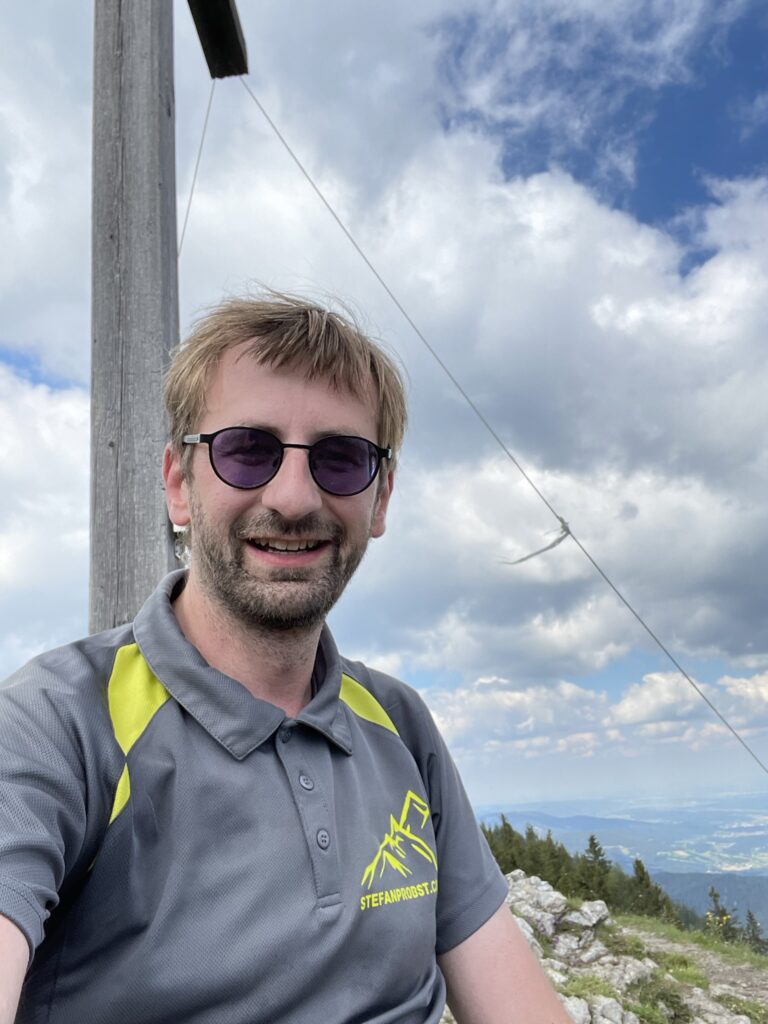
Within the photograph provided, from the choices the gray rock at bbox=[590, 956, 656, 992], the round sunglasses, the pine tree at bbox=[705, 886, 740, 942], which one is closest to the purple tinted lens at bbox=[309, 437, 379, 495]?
the round sunglasses

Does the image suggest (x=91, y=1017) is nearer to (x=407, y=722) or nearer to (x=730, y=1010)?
(x=407, y=722)

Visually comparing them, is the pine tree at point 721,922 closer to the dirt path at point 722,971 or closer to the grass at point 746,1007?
the dirt path at point 722,971

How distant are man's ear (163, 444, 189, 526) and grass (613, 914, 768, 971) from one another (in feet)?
25.0

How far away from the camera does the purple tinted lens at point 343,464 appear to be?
1.90 metres

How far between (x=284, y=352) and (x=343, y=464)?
0.28m

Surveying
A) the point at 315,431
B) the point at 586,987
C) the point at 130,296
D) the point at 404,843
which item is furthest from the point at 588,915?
the point at 315,431

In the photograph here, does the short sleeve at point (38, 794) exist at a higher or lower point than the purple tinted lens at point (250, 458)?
lower

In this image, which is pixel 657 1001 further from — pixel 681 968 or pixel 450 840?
pixel 450 840

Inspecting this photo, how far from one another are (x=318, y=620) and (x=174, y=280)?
70.1 inches

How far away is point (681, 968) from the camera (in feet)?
21.7

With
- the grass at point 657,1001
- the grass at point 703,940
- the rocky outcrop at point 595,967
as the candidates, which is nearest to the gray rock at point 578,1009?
the rocky outcrop at point 595,967

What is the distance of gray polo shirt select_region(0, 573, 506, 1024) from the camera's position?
1.46 meters

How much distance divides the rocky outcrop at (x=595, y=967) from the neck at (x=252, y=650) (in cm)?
362

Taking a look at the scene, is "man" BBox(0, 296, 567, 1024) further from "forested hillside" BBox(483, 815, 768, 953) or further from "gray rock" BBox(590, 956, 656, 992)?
"forested hillside" BBox(483, 815, 768, 953)
